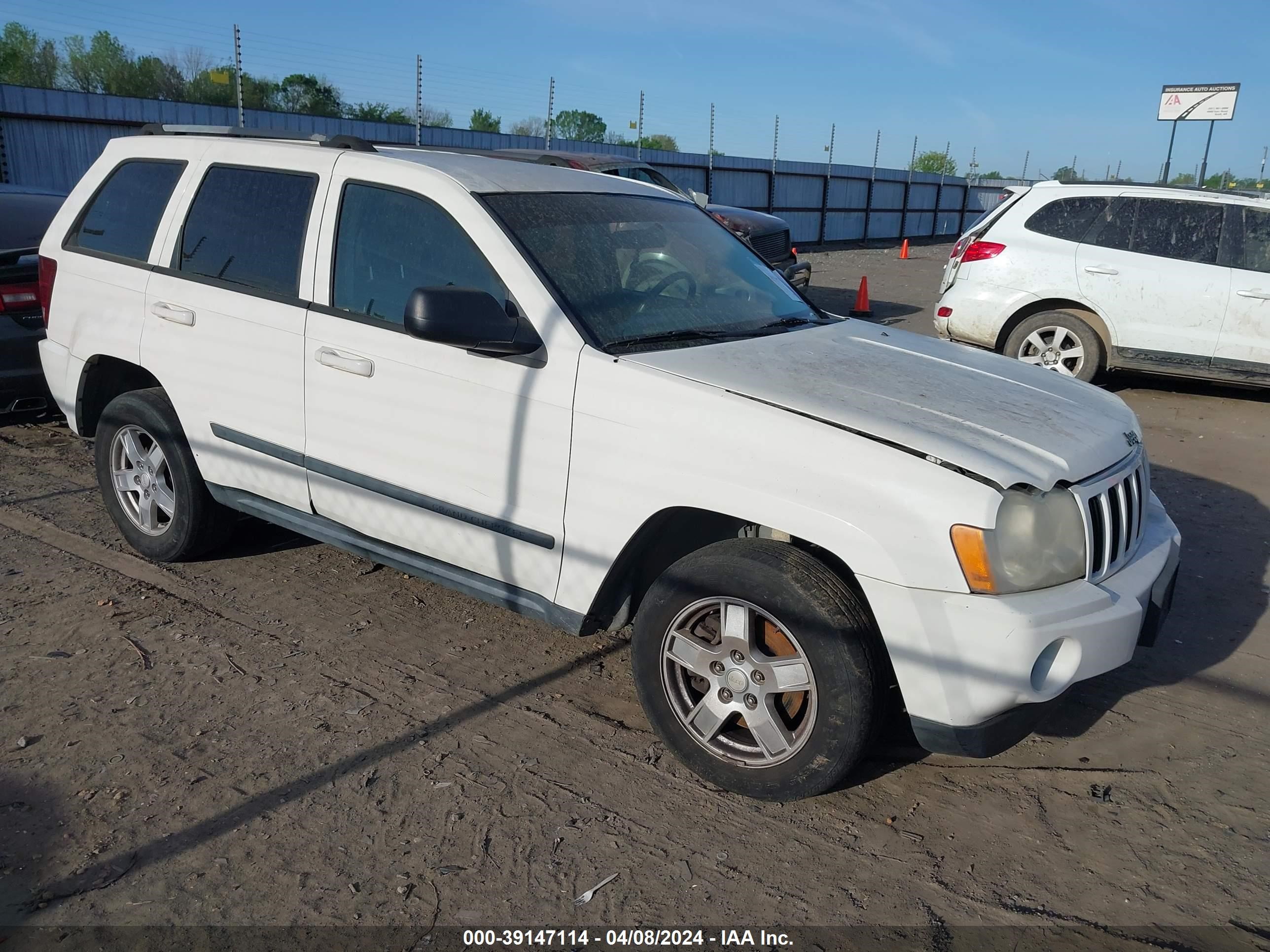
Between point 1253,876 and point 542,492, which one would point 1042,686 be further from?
point 542,492

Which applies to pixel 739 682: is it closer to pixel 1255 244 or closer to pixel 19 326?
pixel 19 326

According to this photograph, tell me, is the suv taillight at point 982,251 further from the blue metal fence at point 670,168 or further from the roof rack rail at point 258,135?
the roof rack rail at point 258,135

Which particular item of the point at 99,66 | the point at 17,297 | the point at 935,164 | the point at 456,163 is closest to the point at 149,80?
the point at 99,66

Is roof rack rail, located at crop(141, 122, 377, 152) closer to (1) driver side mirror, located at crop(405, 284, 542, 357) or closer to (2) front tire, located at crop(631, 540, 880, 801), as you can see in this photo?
(1) driver side mirror, located at crop(405, 284, 542, 357)

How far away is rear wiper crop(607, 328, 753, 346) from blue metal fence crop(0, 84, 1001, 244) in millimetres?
1742

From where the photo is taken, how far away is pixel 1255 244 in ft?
27.8

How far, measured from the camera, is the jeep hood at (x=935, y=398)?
2.96m

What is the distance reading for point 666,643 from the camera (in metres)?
3.28

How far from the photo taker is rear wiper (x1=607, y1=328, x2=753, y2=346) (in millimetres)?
3506

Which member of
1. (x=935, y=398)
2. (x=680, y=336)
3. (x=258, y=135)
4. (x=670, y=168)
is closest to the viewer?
(x=935, y=398)

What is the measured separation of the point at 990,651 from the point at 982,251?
24.2 ft

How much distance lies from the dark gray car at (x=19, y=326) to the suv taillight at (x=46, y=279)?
1.26 m

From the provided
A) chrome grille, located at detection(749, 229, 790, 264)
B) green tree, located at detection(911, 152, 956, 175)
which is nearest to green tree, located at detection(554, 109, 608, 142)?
green tree, located at detection(911, 152, 956, 175)

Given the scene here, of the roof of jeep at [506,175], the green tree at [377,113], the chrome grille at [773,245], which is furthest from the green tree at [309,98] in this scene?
the roof of jeep at [506,175]
